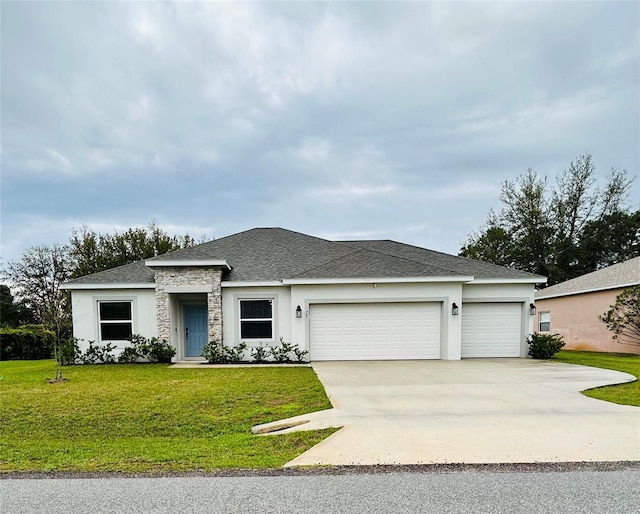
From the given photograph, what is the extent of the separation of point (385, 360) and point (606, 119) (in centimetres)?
1418

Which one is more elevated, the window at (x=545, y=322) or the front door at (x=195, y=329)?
the front door at (x=195, y=329)

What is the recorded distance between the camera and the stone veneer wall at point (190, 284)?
1291 cm

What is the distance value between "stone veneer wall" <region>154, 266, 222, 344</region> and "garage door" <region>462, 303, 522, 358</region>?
8.86 metres

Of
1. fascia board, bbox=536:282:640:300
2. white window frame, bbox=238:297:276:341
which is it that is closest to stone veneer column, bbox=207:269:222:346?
white window frame, bbox=238:297:276:341

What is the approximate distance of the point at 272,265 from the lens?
1445cm

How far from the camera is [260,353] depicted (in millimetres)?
12867

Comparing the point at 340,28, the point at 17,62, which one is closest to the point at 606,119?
the point at 340,28

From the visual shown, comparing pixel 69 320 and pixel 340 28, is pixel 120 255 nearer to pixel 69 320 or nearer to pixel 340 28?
pixel 69 320

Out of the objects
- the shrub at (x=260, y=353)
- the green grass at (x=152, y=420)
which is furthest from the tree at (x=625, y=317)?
the shrub at (x=260, y=353)

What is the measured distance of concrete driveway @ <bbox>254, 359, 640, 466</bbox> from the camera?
13.7 feet

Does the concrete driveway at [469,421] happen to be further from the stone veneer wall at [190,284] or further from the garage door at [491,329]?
the stone veneer wall at [190,284]

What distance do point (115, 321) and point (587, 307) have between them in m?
21.2

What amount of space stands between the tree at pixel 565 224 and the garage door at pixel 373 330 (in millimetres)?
22669

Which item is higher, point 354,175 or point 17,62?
point 17,62
